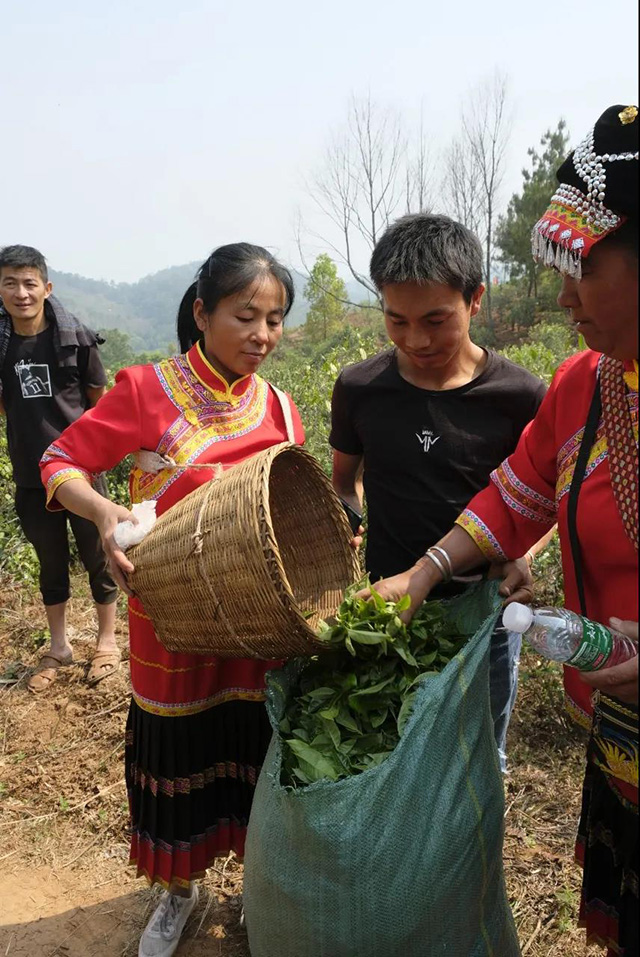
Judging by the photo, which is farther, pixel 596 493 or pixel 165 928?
pixel 165 928

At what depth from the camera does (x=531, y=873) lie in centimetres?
254

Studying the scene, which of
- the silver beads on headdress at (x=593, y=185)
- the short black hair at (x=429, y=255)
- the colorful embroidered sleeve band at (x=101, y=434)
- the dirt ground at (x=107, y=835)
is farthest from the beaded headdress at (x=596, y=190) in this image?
the dirt ground at (x=107, y=835)

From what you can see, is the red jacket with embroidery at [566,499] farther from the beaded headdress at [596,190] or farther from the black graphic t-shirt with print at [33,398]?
the black graphic t-shirt with print at [33,398]

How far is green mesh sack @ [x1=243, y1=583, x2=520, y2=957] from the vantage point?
1.48m

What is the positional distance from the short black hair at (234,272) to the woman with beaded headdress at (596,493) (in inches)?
31.1

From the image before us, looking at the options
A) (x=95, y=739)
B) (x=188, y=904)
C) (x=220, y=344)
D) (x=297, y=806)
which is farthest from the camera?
(x=95, y=739)

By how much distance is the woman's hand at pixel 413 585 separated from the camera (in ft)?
5.99

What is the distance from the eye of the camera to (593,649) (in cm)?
135

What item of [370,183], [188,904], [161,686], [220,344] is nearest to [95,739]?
[188,904]

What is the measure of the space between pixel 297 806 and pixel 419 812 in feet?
0.77

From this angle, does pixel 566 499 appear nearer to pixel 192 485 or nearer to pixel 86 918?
pixel 192 485

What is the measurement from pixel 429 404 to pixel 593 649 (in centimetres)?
90

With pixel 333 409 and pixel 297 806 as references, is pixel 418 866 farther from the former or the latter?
pixel 333 409

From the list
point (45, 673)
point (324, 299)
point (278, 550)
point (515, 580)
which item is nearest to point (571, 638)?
point (515, 580)
